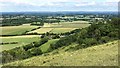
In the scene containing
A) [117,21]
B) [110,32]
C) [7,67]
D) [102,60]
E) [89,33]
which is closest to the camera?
[102,60]

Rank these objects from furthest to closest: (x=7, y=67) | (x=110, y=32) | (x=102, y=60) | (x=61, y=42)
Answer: (x=61, y=42) → (x=110, y=32) → (x=7, y=67) → (x=102, y=60)

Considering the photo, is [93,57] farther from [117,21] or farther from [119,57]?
[117,21]

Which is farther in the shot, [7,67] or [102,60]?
[7,67]

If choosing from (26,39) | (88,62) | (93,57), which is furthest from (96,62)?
(26,39)

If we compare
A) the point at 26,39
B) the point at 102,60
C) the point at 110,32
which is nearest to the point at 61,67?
the point at 102,60

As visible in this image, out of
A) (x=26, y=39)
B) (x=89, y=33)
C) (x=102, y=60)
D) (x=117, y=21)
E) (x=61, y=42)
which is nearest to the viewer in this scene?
(x=102, y=60)

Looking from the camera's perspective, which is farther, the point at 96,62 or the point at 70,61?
the point at 70,61

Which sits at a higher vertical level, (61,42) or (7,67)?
(7,67)

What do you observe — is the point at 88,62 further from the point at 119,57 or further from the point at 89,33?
the point at 89,33

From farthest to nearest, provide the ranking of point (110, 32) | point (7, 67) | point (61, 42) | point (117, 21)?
point (61, 42), point (117, 21), point (110, 32), point (7, 67)

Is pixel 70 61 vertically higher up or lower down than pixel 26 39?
higher up
